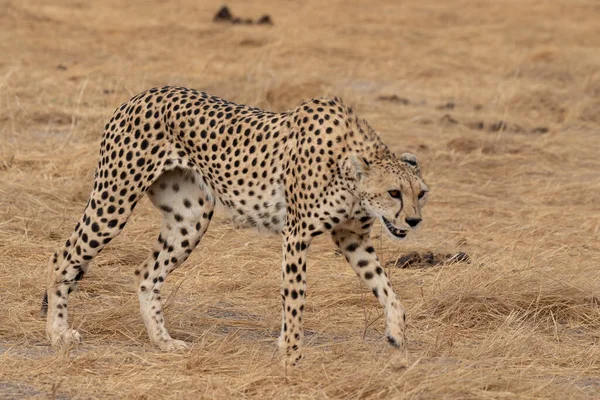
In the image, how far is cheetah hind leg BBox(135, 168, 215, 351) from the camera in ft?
19.8

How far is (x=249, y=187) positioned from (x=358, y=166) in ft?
2.21

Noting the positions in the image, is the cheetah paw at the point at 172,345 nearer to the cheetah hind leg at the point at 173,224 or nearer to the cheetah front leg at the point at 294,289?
the cheetah hind leg at the point at 173,224

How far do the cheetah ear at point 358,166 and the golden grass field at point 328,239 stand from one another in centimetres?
76

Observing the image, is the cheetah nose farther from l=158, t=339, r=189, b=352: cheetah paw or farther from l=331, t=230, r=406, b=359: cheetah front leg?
l=158, t=339, r=189, b=352: cheetah paw

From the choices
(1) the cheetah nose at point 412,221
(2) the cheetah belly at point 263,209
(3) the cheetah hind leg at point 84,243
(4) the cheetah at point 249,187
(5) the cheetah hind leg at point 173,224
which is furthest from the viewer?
(5) the cheetah hind leg at point 173,224

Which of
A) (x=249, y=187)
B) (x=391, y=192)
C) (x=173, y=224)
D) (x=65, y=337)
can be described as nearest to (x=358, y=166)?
(x=391, y=192)

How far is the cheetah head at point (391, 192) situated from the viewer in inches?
201

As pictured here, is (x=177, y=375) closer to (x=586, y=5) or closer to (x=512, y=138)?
(x=512, y=138)

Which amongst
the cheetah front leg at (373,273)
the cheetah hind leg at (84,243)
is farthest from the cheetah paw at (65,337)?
the cheetah front leg at (373,273)

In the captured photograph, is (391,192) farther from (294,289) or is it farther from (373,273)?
(294,289)

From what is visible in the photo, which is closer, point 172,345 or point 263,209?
point 263,209

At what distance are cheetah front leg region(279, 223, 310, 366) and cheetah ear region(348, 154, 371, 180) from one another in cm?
38

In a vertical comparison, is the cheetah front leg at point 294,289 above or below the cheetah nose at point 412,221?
below

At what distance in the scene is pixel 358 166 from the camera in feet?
17.1
